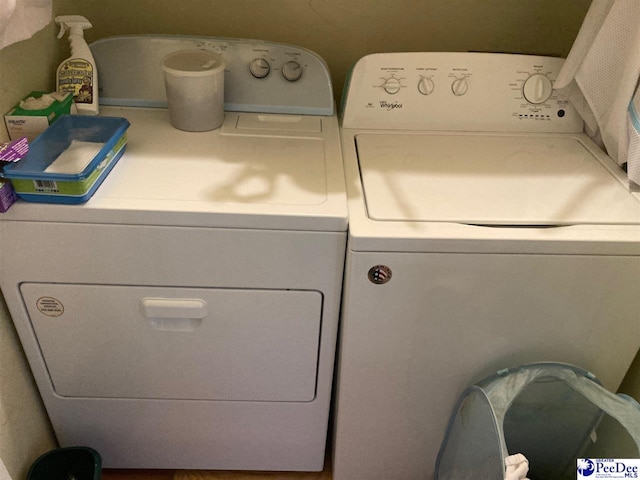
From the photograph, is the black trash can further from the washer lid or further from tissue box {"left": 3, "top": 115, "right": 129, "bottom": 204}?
the washer lid

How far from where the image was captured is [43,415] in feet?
4.30

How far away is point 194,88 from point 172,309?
1.56 ft

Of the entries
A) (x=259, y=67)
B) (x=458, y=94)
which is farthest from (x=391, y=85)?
(x=259, y=67)

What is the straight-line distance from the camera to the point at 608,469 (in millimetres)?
1057

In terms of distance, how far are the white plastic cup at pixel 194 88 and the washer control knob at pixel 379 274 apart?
53 centimetres

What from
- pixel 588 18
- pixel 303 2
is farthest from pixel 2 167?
pixel 588 18

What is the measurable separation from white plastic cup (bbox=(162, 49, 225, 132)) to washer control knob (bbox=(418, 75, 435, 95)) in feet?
1.51

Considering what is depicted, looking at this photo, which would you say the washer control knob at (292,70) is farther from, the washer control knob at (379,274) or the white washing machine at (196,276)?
the washer control knob at (379,274)

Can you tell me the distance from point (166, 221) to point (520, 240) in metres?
0.63

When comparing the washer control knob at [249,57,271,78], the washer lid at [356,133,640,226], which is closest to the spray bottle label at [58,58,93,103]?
the washer control knob at [249,57,271,78]

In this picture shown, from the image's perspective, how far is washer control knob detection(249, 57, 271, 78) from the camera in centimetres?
129

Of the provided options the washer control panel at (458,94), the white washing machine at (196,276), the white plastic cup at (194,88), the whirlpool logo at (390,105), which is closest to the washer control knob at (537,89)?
the washer control panel at (458,94)

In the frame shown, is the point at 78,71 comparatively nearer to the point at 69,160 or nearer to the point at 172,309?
the point at 69,160

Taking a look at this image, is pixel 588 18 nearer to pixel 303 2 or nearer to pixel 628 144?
pixel 628 144
